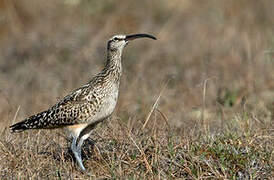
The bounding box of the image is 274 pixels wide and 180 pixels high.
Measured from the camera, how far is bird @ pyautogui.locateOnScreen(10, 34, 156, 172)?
6.19 metres

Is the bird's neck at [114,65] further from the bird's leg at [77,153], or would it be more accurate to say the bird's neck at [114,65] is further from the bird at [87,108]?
the bird's leg at [77,153]

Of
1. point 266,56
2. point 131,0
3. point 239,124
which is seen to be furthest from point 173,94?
point 131,0

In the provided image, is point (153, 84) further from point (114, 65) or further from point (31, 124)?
point (31, 124)

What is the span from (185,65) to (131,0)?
3743mm


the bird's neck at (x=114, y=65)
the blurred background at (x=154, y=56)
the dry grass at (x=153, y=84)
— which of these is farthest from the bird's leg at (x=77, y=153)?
the blurred background at (x=154, y=56)

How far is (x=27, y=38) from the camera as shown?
511 inches

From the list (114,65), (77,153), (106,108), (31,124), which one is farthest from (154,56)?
(77,153)

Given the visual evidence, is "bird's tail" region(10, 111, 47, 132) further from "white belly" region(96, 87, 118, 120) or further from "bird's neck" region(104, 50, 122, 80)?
"bird's neck" region(104, 50, 122, 80)

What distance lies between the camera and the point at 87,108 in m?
6.21

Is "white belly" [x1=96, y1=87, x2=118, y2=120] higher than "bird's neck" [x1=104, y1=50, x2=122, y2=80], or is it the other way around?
"bird's neck" [x1=104, y1=50, x2=122, y2=80]

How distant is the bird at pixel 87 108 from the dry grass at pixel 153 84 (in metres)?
0.19

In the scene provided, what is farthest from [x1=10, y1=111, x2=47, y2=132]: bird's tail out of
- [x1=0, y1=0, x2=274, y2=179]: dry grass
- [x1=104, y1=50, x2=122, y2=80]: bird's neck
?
[x1=104, y1=50, x2=122, y2=80]: bird's neck

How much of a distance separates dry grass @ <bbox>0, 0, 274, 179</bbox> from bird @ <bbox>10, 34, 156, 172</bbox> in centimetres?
19

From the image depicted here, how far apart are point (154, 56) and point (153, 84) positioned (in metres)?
1.64
